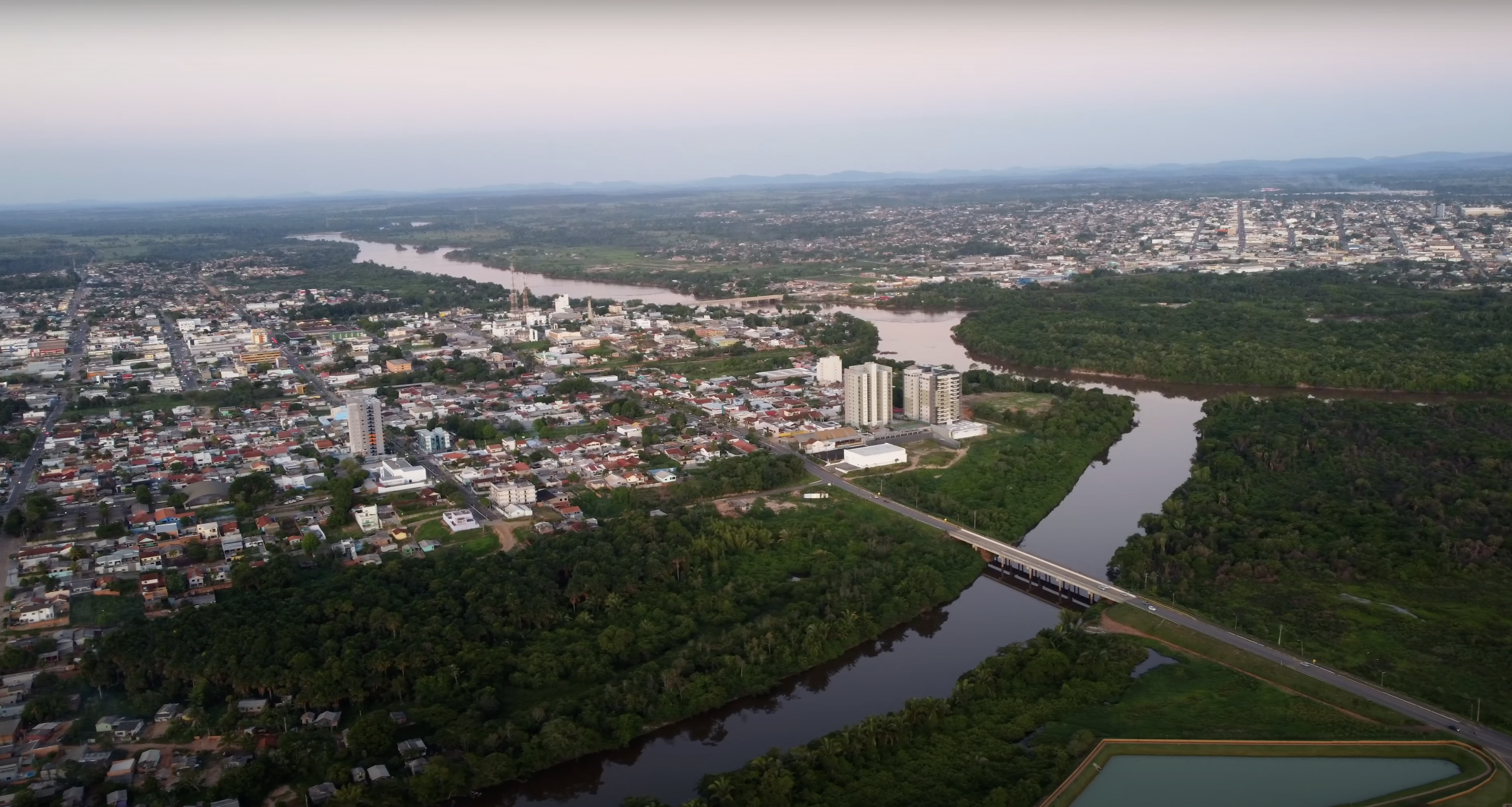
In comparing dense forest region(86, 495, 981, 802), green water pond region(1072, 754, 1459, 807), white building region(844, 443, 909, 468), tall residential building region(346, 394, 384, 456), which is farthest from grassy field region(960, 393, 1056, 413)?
green water pond region(1072, 754, 1459, 807)

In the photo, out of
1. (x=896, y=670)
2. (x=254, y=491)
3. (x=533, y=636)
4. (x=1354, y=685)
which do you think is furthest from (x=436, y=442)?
(x=1354, y=685)

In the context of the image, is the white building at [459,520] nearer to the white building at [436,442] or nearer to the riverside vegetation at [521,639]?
the riverside vegetation at [521,639]

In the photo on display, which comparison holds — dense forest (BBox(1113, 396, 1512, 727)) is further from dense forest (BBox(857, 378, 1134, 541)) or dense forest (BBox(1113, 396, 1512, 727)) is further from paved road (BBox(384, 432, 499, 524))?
paved road (BBox(384, 432, 499, 524))

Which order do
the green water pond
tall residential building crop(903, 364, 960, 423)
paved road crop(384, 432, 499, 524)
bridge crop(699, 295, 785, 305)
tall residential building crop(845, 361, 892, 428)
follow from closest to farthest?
the green water pond, paved road crop(384, 432, 499, 524), tall residential building crop(845, 361, 892, 428), tall residential building crop(903, 364, 960, 423), bridge crop(699, 295, 785, 305)

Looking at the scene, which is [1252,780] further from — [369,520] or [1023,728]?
[369,520]

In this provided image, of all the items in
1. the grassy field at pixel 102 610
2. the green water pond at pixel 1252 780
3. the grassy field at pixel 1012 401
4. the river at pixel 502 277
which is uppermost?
the river at pixel 502 277

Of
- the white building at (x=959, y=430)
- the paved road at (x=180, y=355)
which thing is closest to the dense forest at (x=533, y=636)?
the white building at (x=959, y=430)
